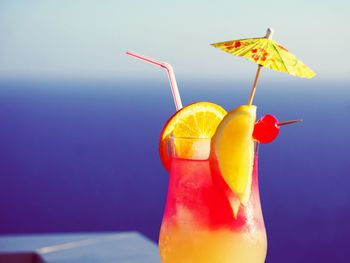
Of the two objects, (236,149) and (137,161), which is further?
(137,161)

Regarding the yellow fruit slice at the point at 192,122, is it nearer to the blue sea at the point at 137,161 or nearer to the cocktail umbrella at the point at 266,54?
the cocktail umbrella at the point at 266,54

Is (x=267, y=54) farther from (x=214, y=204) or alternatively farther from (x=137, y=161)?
(x=137, y=161)

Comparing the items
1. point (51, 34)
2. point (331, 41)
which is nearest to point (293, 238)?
point (331, 41)

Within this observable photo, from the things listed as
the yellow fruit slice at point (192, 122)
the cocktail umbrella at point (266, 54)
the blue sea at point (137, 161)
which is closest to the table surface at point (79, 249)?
the yellow fruit slice at point (192, 122)

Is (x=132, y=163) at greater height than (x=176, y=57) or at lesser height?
lesser

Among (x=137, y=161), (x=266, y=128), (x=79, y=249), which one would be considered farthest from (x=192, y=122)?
(x=137, y=161)

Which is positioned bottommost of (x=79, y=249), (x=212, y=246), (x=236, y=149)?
(x=79, y=249)

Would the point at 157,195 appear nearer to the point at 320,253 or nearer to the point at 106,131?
the point at 106,131
